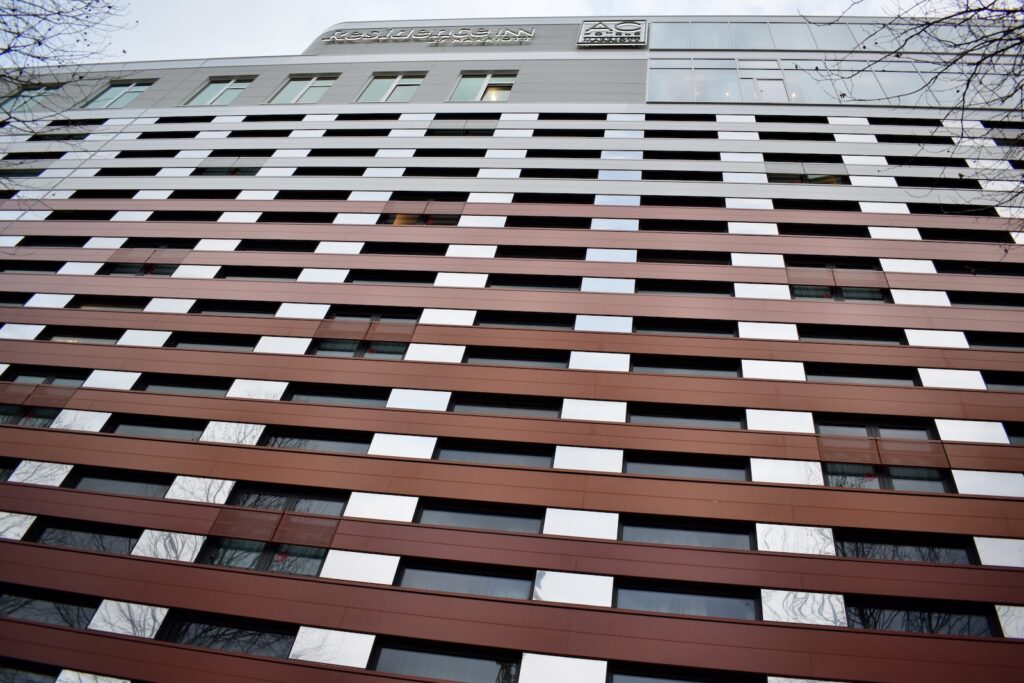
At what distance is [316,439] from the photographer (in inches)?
581

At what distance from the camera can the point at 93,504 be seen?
13.5 meters

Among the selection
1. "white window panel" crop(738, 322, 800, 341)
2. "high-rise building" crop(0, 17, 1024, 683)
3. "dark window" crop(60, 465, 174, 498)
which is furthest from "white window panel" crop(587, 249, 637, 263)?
"dark window" crop(60, 465, 174, 498)

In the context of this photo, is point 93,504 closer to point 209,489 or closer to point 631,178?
point 209,489

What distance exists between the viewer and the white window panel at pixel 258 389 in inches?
607

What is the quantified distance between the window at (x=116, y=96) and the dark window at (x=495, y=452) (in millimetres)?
28310

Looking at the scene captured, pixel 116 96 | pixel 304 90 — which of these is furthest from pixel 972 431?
pixel 116 96

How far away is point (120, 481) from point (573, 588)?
Result: 12156mm

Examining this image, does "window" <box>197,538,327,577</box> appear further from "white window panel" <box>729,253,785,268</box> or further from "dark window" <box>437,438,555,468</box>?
"white window panel" <box>729,253,785,268</box>

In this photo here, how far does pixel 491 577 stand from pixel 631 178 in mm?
15617

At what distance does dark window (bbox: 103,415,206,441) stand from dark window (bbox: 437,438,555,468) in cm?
704

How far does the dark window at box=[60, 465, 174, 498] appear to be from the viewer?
14.1 meters

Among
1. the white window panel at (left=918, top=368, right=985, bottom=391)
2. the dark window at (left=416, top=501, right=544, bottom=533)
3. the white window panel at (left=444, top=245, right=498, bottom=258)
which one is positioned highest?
the white window panel at (left=444, top=245, right=498, bottom=258)

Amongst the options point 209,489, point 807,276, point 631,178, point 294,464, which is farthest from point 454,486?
point 631,178

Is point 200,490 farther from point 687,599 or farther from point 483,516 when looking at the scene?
point 687,599
